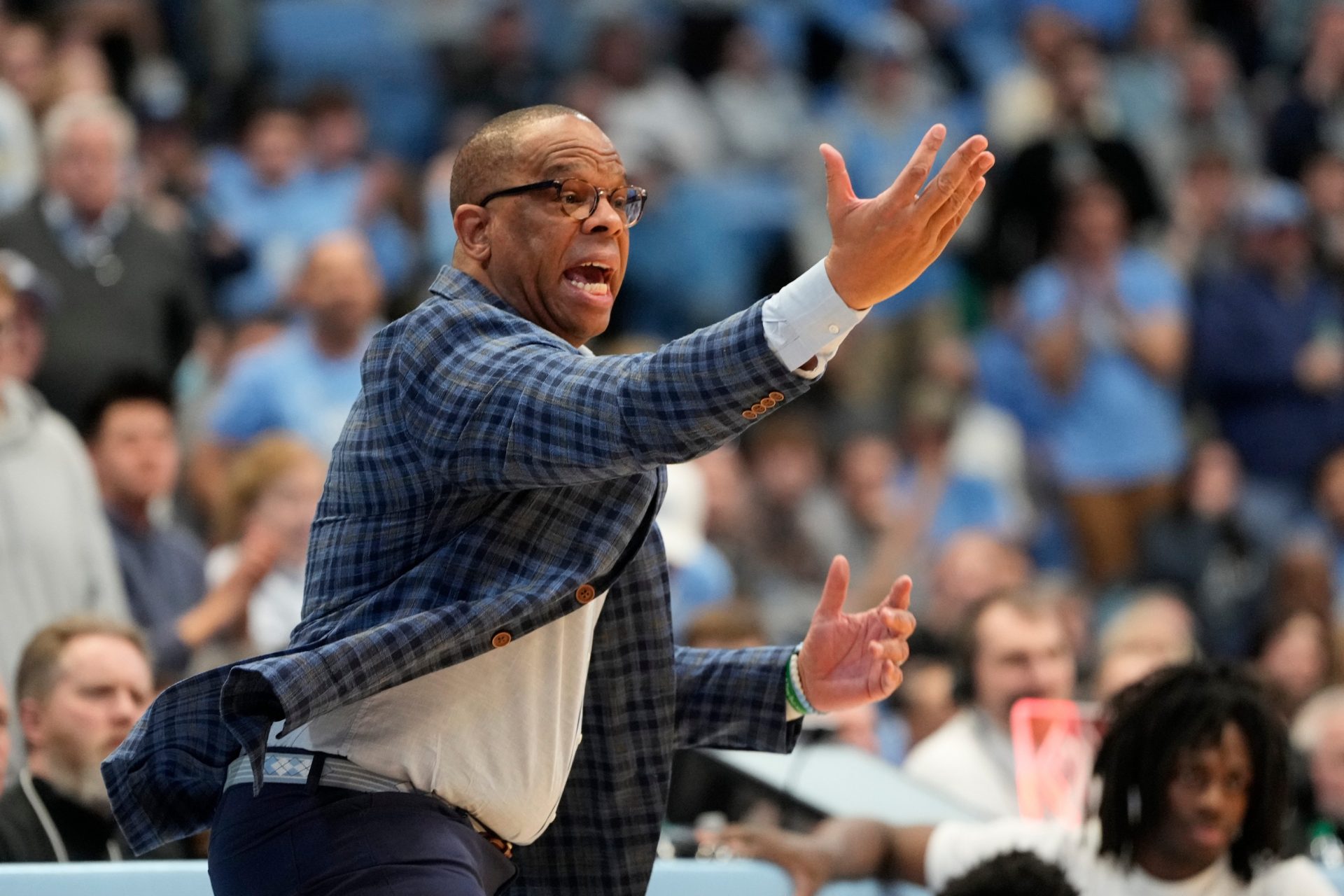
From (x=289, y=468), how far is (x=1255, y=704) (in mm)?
3065

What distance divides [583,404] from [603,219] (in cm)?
43

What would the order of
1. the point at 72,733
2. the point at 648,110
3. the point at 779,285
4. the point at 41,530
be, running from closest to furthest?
the point at 72,733
the point at 41,530
the point at 779,285
the point at 648,110

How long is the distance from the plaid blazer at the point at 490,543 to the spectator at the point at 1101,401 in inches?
246

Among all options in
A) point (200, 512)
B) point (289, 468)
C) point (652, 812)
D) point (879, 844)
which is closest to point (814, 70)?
point (200, 512)

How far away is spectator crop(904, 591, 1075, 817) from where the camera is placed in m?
5.73

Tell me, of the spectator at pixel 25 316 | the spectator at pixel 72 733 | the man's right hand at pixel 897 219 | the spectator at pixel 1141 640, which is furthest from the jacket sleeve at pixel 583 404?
the spectator at pixel 25 316

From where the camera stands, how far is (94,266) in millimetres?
7230

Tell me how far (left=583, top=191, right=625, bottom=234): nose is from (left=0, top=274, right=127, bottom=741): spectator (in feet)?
10.3

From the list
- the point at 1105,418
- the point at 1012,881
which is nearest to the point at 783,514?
the point at 1105,418

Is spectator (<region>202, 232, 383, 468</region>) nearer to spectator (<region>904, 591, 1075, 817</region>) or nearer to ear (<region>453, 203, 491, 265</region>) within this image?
spectator (<region>904, 591, 1075, 817</region>)

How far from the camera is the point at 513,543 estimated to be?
2.81 meters

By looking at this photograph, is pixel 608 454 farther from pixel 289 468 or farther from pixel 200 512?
pixel 200 512

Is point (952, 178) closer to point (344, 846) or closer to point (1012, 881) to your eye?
point (344, 846)

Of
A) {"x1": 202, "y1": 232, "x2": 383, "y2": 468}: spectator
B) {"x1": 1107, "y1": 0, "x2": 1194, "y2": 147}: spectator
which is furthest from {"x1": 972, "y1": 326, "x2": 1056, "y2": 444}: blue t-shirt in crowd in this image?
{"x1": 202, "y1": 232, "x2": 383, "y2": 468}: spectator
